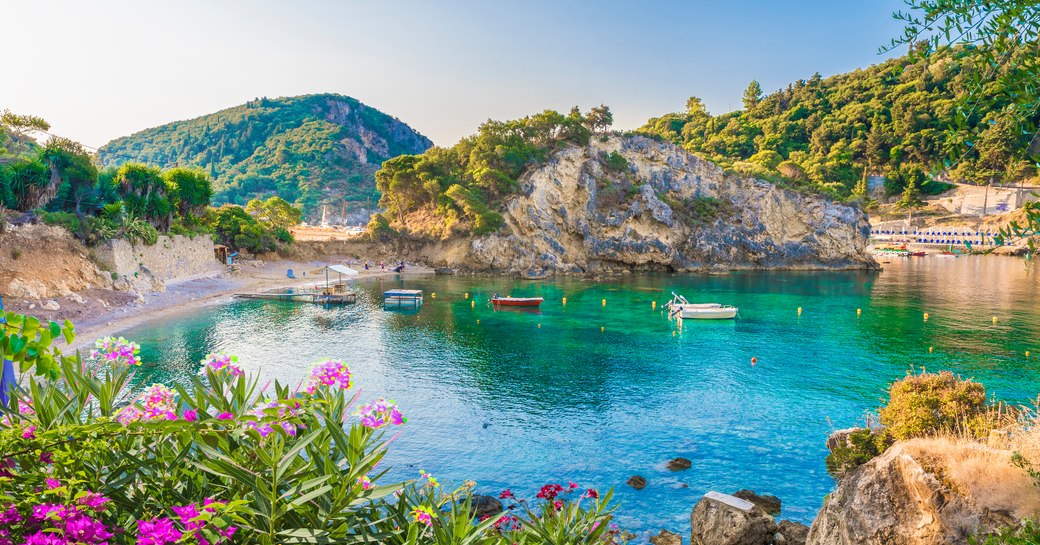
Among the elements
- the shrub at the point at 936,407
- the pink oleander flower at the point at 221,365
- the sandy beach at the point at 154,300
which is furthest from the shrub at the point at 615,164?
the pink oleander flower at the point at 221,365

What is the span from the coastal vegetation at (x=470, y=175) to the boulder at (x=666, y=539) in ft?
175

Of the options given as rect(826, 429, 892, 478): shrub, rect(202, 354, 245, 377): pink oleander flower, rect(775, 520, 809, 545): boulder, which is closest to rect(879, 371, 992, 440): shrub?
A: rect(826, 429, 892, 478): shrub

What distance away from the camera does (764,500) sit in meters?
11.8

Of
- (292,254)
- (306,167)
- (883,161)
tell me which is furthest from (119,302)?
(883,161)

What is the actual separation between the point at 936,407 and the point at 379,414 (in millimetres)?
12075

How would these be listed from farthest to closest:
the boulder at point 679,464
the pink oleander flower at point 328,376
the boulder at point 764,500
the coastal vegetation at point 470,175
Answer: the coastal vegetation at point 470,175 < the boulder at point 679,464 < the boulder at point 764,500 < the pink oleander flower at point 328,376

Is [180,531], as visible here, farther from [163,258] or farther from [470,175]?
[470,175]

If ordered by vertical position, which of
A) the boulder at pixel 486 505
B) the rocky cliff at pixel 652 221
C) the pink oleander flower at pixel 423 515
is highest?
the rocky cliff at pixel 652 221

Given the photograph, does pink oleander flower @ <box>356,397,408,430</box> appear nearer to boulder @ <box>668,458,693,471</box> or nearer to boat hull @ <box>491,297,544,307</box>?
boulder @ <box>668,458,693,471</box>

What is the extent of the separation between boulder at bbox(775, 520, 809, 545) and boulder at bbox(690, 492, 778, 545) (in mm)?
171

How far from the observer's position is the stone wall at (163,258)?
33750 mm

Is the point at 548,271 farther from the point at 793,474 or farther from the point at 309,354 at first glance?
the point at 793,474

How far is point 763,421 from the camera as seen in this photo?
17.1m

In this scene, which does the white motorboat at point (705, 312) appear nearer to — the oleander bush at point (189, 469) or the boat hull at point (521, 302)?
the boat hull at point (521, 302)
